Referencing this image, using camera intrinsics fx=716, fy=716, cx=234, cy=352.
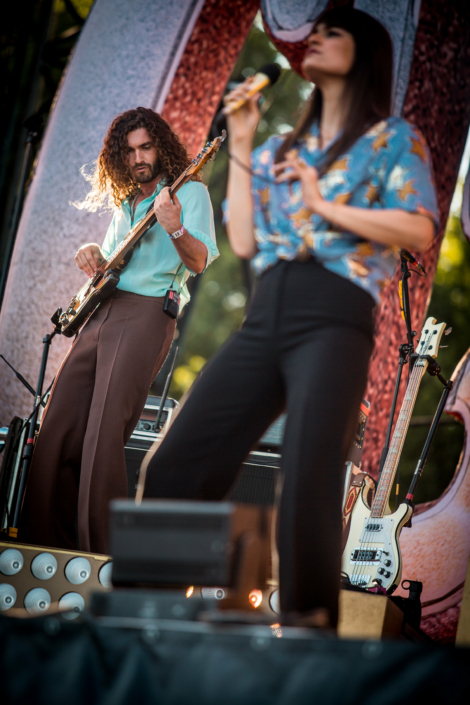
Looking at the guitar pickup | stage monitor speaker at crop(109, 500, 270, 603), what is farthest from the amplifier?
stage monitor speaker at crop(109, 500, 270, 603)

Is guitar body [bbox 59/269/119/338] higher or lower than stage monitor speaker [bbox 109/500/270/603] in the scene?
higher

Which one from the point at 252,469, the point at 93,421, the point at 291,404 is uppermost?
the point at 291,404

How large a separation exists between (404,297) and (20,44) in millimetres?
3377

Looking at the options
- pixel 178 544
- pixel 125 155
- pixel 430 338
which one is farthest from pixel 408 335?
pixel 178 544

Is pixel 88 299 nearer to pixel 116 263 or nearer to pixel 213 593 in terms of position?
pixel 116 263

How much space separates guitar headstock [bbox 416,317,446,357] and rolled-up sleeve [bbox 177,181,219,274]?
54.5 inches

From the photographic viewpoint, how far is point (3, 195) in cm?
499

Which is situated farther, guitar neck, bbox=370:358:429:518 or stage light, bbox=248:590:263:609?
guitar neck, bbox=370:358:429:518

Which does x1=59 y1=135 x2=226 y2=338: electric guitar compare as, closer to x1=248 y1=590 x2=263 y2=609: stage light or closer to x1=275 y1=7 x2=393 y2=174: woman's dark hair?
x1=275 y1=7 x2=393 y2=174: woman's dark hair

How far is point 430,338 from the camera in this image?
3734 millimetres

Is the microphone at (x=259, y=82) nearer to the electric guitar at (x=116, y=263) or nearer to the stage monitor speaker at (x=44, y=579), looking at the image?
the electric guitar at (x=116, y=263)

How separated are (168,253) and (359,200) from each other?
51.4 inches

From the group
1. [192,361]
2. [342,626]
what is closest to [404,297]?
[342,626]

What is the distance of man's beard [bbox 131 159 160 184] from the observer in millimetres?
3055
